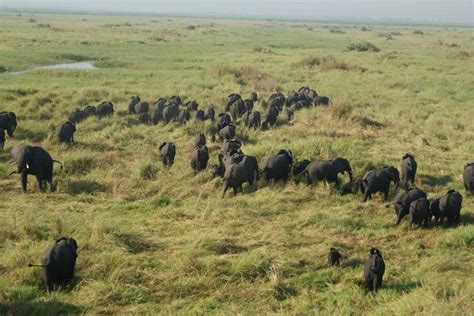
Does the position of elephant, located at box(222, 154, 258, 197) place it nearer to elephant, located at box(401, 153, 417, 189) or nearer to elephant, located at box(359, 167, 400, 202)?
Answer: elephant, located at box(359, 167, 400, 202)

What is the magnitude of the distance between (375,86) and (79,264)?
77.2 feet

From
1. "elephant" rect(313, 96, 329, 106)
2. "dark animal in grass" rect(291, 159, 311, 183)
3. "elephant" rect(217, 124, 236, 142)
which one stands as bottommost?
"dark animal in grass" rect(291, 159, 311, 183)

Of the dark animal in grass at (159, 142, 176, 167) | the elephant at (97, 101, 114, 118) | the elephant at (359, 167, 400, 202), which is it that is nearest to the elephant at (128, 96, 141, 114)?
the elephant at (97, 101, 114, 118)

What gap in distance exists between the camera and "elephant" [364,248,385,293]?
7535mm

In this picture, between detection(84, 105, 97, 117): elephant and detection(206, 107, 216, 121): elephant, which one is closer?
detection(206, 107, 216, 121): elephant

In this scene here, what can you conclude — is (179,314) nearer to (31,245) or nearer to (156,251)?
(156,251)

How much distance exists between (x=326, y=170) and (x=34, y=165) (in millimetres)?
6997

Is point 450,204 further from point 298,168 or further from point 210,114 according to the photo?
point 210,114

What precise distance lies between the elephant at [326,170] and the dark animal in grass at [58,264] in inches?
249

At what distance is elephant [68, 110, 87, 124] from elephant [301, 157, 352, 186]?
10.00m

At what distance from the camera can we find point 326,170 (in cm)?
1202

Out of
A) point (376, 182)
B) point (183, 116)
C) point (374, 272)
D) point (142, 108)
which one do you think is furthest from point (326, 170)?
point (142, 108)

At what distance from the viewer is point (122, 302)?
7.30 meters

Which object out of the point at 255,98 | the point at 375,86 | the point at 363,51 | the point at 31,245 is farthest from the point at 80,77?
the point at 363,51
